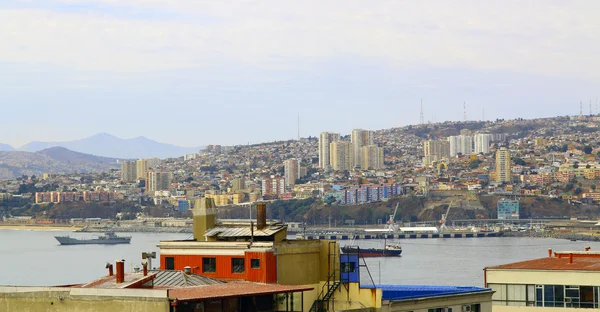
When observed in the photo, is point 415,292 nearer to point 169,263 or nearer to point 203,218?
point 203,218

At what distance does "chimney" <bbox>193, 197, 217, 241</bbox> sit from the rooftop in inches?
139

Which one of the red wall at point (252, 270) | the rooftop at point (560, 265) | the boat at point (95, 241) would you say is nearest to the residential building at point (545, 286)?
the rooftop at point (560, 265)

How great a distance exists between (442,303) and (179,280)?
10.4 ft

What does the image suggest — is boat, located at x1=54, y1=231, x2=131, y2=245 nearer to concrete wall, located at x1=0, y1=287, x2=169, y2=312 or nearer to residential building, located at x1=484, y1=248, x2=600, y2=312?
residential building, located at x1=484, y1=248, x2=600, y2=312

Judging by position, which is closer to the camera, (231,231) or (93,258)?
(231,231)

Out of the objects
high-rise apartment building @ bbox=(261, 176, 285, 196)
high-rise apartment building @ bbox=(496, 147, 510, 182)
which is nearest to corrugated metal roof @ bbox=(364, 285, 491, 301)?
high-rise apartment building @ bbox=(496, 147, 510, 182)

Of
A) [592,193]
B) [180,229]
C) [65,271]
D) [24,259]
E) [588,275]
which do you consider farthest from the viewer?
[592,193]

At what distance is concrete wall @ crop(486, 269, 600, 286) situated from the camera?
14.7m

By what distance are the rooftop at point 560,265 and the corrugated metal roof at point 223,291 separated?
18.2 feet

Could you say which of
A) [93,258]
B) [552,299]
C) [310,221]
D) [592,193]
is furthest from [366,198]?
[552,299]

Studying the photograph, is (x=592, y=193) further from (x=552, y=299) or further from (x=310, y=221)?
(x=552, y=299)

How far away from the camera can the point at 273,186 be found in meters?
196

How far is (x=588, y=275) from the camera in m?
14.7

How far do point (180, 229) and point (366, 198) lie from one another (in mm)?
30878
